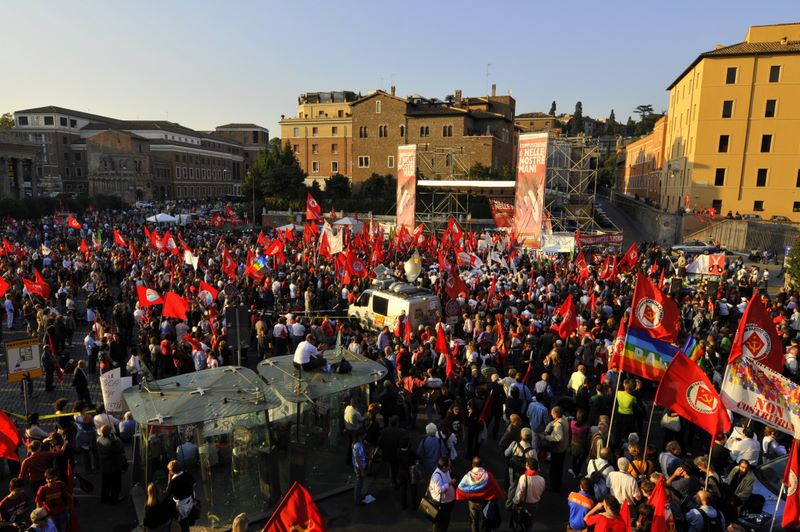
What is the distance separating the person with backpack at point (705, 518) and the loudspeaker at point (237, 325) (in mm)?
8580

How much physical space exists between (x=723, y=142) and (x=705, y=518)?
50000 millimetres

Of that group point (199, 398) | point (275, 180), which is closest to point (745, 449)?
point (199, 398)

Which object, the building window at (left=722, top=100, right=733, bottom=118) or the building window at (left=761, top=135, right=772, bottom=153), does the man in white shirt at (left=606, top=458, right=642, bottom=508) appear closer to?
the building window at (left=761, top=135, right=772, bottom=153)

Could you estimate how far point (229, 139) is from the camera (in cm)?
12725

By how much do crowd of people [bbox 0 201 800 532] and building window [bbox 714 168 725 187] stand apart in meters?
28.3

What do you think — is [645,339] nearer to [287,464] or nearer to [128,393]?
[287,464]

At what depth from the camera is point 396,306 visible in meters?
15.7

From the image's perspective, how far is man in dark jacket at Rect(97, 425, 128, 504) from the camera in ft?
26.5

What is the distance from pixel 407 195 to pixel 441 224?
9748 millimetres

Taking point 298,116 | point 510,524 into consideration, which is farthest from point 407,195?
point 298,116

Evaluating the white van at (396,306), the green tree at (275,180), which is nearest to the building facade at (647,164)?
the green tree at (275,180)

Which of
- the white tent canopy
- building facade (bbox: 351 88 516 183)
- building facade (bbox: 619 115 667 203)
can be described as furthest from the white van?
building facade (bbox: 619 115 667 203)

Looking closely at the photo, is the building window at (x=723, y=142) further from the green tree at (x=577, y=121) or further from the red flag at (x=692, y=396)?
the green tree at (x=577, y=121)

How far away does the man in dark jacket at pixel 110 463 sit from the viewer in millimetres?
8086
